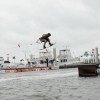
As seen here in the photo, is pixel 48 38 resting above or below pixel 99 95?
above

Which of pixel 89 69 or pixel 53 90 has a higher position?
pixel 89 69

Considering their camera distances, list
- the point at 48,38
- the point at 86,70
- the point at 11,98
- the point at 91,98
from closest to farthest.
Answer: the point at 91,98 < the point at 11,98 < the point at 48,38 < the point at 86,70

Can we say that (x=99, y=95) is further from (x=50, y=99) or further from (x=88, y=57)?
(x=88, y=57)

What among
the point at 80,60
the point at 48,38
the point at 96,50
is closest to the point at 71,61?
the point at 80,60

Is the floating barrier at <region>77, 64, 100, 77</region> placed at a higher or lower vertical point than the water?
higher

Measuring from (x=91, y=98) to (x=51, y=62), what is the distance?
167928mm

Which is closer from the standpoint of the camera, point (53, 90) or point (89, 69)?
point (53, 90)

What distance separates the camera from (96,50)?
18975cm

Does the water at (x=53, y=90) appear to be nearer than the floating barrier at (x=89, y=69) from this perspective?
Yes

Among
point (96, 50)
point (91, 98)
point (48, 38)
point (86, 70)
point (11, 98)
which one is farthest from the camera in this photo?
point (96, 50)

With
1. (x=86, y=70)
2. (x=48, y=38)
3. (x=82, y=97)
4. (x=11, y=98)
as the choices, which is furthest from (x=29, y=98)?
(x=86, y=70)

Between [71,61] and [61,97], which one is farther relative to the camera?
[71,61]

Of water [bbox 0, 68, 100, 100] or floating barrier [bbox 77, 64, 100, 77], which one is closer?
water [bbox 0, 68, 100, 100]

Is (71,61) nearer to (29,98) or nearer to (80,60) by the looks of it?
(80,60)
